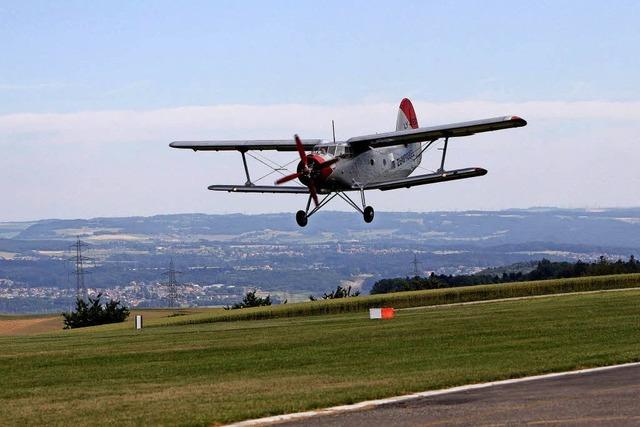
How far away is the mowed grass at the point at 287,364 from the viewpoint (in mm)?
22172

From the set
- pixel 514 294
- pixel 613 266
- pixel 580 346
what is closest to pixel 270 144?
pixel 514 294

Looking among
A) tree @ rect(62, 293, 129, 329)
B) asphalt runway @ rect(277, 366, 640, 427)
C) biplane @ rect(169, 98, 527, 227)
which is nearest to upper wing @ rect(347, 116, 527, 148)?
biplane @ rect(169, 98, 527, 227)

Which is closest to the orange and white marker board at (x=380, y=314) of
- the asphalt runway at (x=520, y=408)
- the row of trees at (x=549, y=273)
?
the asphalt runway at (x=520, y=408)

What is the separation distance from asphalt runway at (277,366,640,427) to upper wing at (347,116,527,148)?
3142cm

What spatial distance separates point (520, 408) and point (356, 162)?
4133 cm

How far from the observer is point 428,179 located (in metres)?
59.3

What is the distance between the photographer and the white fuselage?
192 ft

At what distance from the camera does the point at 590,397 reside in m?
19.8

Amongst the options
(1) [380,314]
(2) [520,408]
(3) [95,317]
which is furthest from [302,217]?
(3) [95,317]

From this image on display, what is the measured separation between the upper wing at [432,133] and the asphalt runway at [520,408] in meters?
31.4

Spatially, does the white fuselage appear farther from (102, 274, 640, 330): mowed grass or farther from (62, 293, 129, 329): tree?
(62, 293, 129, 329): tree

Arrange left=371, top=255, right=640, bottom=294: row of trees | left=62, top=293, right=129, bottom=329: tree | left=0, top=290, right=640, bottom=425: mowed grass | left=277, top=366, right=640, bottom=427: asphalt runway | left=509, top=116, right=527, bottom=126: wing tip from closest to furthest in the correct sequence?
left=277, top=366, right=640, bottom=427: asphalt runway, left=0, top=290, right=640, bottom=425: mowed grass, left=509, top=116, right=527, bottom=126: wing tip, left=62, top=293, right=129, bottom=329: tree, left=371, top=255, right=640, bottom=294: row of trees

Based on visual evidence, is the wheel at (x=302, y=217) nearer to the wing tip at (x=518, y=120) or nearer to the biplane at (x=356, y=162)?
the biplane at (x=356, y=162)

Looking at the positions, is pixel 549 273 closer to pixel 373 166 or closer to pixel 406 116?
pixel 406 116
